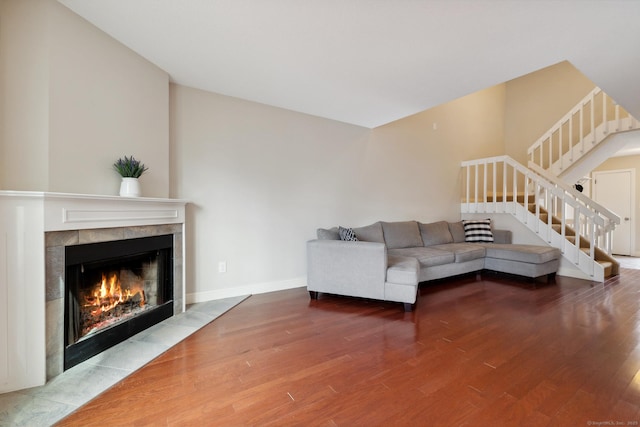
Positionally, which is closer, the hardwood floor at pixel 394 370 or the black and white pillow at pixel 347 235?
the hardwood floor at pixel 394 370

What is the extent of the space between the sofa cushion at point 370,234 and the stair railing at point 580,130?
3925mm

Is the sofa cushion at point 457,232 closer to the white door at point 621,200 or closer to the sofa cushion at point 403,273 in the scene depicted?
the sofa cushion at point 403,273

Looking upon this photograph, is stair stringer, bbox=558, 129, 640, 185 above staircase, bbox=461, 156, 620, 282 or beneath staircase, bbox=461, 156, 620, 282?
above

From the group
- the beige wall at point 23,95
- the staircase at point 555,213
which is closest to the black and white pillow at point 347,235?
the beige wall at point 23,95

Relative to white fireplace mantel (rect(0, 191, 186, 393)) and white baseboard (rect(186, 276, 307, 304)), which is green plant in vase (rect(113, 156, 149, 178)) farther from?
white baseboard (rect(186, 276, 307, 304))

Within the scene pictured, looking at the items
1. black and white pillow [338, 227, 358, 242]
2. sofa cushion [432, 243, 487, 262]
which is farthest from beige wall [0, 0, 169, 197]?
sofa cushion [432, 243, 487, 262]

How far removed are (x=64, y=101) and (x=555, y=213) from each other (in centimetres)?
664

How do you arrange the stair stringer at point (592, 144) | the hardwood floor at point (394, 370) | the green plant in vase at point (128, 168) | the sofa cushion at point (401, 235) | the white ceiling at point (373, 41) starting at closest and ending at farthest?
the hardwood floor at point (394, 370), the white ceiling at point (373, 41), the green plant in vase at point (128, 168), the sofa cushion at point (401, 235), the stair stringer at point (592, 144)

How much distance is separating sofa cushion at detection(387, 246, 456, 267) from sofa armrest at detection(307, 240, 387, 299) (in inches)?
34.9

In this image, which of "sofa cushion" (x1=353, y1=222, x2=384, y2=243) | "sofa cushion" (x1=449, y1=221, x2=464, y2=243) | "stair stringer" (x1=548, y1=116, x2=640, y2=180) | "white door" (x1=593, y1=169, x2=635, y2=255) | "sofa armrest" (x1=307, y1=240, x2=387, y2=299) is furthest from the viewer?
"white door" (x1=593, y1=169, x2=635, y2=255)

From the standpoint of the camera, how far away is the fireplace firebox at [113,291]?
187 centimetres

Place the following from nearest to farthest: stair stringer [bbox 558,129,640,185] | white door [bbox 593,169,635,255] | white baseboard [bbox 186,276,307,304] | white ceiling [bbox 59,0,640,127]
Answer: white ceiling [bbox 59,0,640,127], white baseboard [bbox 186,276,307,304], stair stringer [bbox 558,129,640,185], white door [bbox 593,169,635,255]

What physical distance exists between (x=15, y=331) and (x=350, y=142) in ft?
12.6

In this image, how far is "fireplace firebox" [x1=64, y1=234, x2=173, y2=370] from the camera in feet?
6.12
